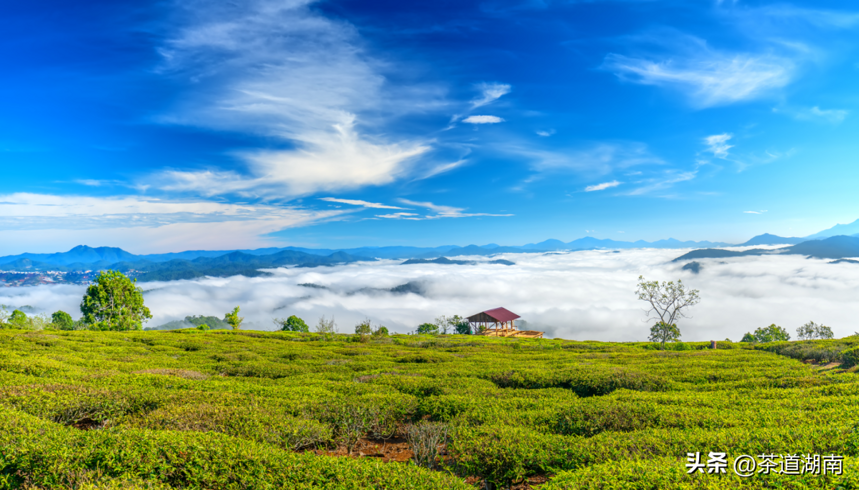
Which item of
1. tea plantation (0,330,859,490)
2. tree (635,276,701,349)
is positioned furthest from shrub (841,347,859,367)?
tree (635,276,701,349)

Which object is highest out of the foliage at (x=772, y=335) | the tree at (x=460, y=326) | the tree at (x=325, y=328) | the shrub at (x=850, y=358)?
the shrub at (x=850, y=358)

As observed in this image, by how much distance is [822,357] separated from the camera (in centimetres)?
1848

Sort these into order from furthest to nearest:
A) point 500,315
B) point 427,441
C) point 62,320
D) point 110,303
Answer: point 62,320 < point 500,315 < point 110,303 < point 427,441

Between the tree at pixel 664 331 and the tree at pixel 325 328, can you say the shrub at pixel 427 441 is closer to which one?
the tree at pixel 664 331

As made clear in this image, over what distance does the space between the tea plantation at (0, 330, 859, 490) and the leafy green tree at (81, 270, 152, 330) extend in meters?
57.6

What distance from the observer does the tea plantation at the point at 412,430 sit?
198 inches

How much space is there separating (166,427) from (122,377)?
20.6 feet

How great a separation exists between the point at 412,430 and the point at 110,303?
7323 cm

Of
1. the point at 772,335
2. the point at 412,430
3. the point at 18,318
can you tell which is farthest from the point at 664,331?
the point at 18,318

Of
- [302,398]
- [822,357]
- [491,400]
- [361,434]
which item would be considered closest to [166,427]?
[302,398]

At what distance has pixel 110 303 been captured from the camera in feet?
192

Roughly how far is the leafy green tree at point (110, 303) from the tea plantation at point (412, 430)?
189 feet

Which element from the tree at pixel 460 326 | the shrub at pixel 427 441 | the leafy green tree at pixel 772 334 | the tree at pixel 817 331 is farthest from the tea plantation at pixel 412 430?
the tree at pixel 460 326

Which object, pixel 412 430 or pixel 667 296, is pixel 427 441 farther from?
pixel 667 296
